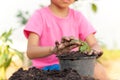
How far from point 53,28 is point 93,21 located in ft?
6.09

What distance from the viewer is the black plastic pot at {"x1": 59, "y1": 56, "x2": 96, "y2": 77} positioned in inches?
69.0

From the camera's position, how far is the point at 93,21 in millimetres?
4172

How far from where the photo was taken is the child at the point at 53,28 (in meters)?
2.30

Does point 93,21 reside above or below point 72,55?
above

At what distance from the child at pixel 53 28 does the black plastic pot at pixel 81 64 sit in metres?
0.46

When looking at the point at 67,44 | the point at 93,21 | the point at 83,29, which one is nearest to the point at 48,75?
the point at 67,44

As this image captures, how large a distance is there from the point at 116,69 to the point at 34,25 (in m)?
1.97

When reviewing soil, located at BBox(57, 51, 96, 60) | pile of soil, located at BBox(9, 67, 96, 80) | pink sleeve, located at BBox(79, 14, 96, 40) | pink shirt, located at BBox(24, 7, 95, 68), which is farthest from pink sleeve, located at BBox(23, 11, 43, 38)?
pile of soil, located at BBox(9, 67, 96, 80)

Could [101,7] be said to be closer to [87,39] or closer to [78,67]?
[87,39]

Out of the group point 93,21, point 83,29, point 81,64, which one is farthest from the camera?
point 93,21

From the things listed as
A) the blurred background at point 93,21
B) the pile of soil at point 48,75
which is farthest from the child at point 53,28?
the blurred background at point 93,21

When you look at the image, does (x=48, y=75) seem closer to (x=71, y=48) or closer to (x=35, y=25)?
(x=71, y=48)

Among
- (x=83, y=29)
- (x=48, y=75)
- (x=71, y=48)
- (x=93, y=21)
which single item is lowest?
(x=48, y=75)

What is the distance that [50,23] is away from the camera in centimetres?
237
